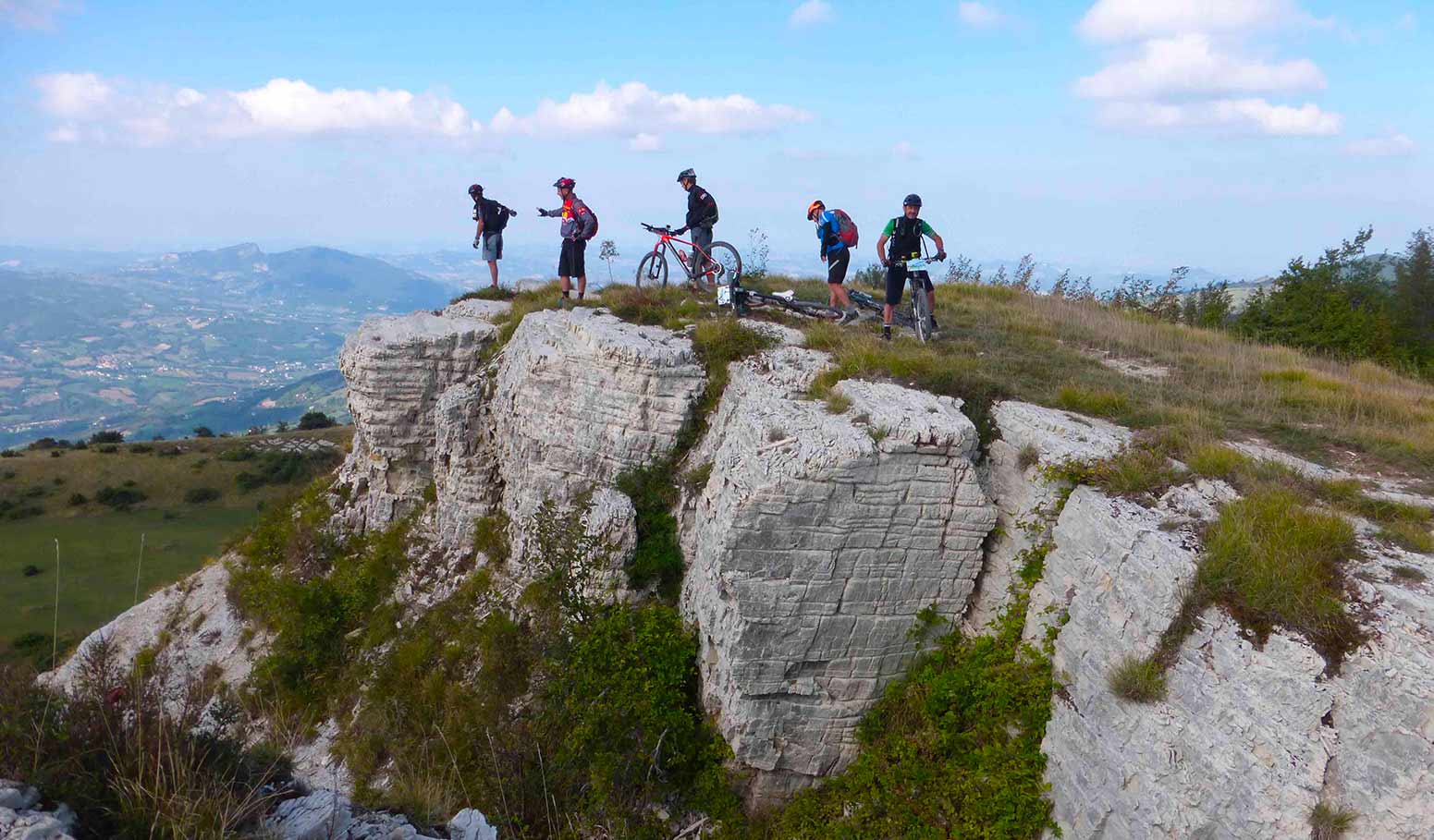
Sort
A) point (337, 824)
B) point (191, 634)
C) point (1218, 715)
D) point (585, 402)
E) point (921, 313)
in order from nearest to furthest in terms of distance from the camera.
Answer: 1. point (337, 824)
2. point (1218, 715)
3. point (585, 402)
4. point (921, 313)
5. point (191, 634)

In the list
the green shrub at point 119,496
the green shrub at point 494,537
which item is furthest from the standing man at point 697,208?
the green shrub at point 119,496

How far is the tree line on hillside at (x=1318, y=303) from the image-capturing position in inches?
664

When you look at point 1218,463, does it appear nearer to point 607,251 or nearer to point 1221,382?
point 1221,382

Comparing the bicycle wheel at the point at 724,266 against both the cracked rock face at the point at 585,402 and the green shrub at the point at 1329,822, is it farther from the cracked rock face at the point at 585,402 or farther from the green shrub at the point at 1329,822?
the green shrub at the point at 1329,822

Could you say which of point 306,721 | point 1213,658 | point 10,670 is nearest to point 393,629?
point 306,721

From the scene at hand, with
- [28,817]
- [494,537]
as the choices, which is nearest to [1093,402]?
[494,537]

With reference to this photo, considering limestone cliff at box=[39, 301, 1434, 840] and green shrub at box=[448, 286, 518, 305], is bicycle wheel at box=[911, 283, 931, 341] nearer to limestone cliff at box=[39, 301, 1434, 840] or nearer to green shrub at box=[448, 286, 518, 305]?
limestone cliff at box=[39, 301, 1434, 840]

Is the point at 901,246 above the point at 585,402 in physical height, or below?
above

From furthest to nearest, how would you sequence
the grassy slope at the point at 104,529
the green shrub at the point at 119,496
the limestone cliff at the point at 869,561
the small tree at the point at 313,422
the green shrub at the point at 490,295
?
the small tree at the point at 313,422
the green shrub at the point at 119,496
the grassy slope at the point at 104,529
the green shrub at the point at 490,295
the limestone cliff at the point at 869,561

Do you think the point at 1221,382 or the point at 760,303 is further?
the point at 760,303

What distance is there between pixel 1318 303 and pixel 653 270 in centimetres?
1606

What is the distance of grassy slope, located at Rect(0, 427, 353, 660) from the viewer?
28.9 meters

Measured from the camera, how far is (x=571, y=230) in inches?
541

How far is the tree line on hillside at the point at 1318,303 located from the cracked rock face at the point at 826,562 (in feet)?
38.5
